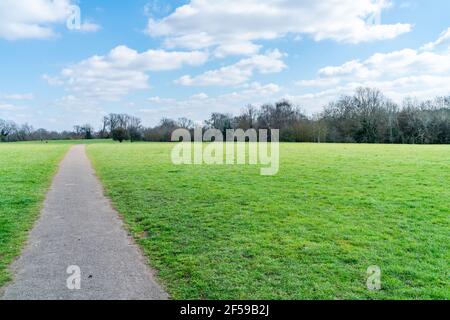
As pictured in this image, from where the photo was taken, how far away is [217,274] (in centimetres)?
565

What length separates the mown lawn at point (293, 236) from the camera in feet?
17.2

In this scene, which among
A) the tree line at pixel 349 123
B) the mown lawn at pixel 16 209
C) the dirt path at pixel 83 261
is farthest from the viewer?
the tree line at pixel 349 123

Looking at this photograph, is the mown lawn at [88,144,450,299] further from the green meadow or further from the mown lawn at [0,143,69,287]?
the mown lawn at [0,143,69,287]

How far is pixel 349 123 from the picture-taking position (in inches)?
3275

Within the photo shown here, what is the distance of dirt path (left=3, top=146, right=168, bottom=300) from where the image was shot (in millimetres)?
Answer: 4988

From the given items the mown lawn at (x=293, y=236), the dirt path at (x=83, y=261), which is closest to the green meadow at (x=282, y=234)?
the mown lawn at (x=293, y=236)

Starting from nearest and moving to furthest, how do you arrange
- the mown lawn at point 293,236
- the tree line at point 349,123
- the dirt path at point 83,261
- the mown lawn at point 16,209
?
the dirt path at point 83,261 → the mown lawn at point 293,236 → the mown lawn at point 16,209 → the tree line at point 349,123

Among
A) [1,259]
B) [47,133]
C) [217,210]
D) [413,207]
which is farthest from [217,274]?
[47,133]

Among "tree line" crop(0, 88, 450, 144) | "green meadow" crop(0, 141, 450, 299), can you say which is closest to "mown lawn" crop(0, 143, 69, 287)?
"green meadow" crop(0, 141, 450, 299)

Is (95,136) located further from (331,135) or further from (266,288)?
(266,288)

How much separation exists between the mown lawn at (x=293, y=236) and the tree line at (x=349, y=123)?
2745 inches

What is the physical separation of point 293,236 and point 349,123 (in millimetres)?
81428

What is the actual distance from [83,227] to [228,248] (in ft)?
12.6

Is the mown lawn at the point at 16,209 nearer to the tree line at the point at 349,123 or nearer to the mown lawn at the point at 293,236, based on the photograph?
the mown lawn at the point at 293,236
